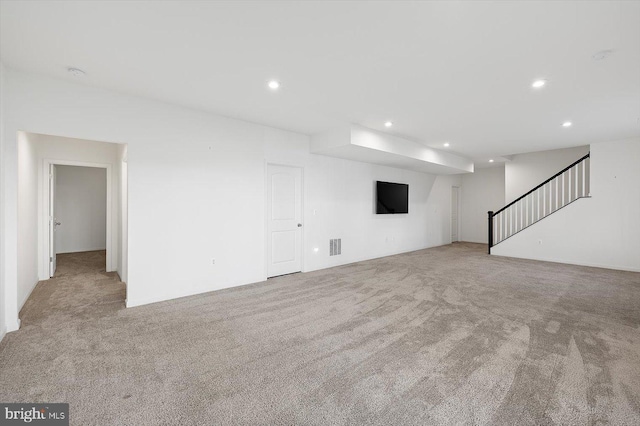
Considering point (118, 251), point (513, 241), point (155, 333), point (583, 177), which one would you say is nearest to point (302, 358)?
point (155, 333)

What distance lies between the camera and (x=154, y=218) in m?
3.87

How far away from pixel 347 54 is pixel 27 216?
4.93 meters

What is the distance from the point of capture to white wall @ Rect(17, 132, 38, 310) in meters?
3.62

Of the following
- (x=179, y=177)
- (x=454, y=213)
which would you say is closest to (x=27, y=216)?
(x=179, y=177)

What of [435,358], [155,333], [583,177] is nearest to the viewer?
[435,358]

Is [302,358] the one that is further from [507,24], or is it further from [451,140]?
[451,140]

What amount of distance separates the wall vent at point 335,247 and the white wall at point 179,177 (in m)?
0.44

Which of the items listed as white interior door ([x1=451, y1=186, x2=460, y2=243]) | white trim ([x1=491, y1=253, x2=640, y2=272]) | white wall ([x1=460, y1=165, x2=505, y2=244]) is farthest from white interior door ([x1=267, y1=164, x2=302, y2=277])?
white wall ([x1=460, y1=165, x2=505, y2=244])

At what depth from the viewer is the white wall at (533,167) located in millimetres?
7973

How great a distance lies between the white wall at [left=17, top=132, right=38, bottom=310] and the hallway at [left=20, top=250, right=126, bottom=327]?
7.0 inches

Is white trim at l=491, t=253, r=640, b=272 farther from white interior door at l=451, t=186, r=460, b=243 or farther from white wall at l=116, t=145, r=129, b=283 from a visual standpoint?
white wall at l=116, t=145, r=129, b=283

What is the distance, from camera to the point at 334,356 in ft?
8.13

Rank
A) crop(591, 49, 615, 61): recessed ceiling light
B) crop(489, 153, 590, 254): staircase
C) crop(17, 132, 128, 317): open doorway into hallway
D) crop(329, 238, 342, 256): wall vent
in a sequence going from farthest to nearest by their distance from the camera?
crop(489, 153, 590, 254): staircase → crop(329, 238, 342, 256): wall vent → crop(17, 132, 128, 317): open doorway into hallway → crop(591, 49, 615, 61): recessed ceiling light

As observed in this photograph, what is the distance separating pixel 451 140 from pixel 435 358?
494cm
